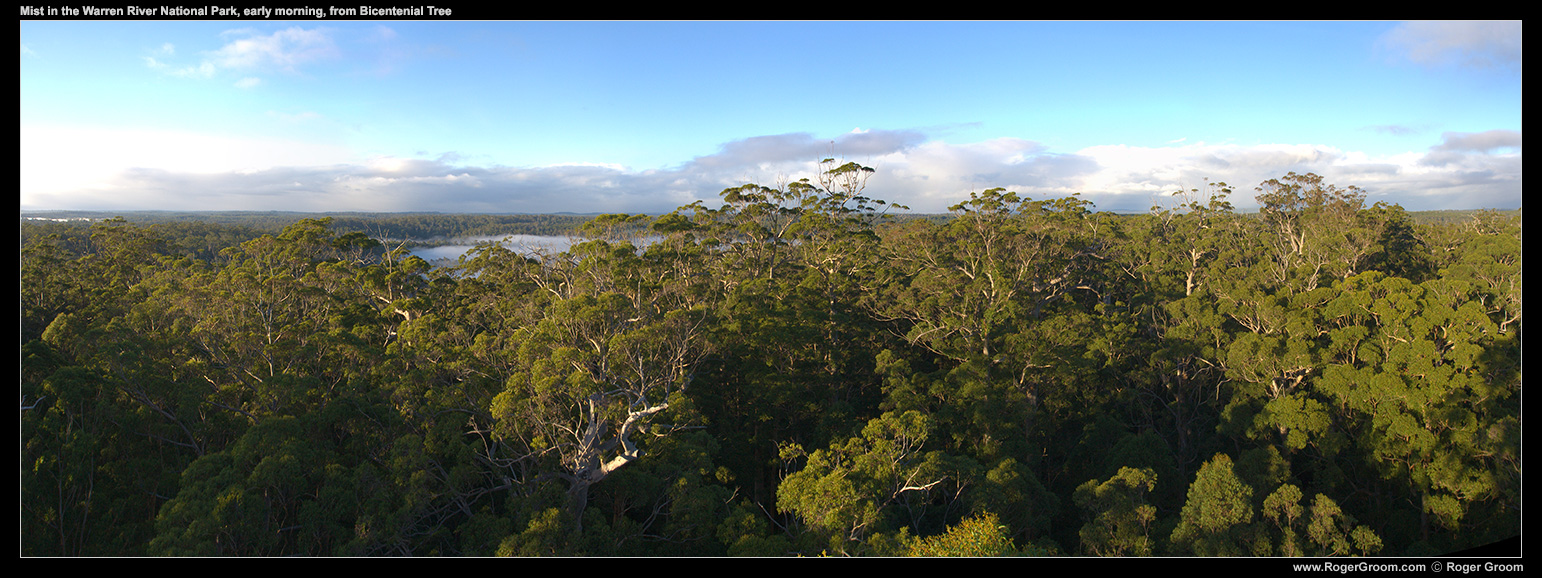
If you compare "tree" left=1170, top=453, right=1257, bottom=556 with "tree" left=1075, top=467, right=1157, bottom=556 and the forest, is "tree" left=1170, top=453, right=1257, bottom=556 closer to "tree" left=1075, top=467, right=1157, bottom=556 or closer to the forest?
the forest

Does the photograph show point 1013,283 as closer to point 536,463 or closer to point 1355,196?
point 536,463

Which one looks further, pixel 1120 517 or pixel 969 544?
pixel 1120 517

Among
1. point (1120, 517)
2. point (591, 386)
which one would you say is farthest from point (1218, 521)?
point (591, 386)

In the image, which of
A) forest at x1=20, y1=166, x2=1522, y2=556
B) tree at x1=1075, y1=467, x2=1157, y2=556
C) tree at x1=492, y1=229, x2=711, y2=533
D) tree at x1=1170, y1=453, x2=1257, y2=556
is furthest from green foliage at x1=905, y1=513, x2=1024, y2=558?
tree at x1=492, y1=229, x2=711, y2=533

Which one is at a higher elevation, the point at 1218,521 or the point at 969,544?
the point at 969,544

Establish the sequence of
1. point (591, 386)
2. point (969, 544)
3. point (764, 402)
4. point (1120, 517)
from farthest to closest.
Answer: point (764, 402) → point (1120, 517) → point (591, 386) → point (969, 544)

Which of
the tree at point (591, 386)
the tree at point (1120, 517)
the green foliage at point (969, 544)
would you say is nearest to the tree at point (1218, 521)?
the tree at point (1120, 517)

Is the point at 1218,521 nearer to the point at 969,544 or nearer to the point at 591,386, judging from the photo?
the point at 969,544

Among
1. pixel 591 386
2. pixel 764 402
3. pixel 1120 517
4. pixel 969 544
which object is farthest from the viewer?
pixel 764 402
